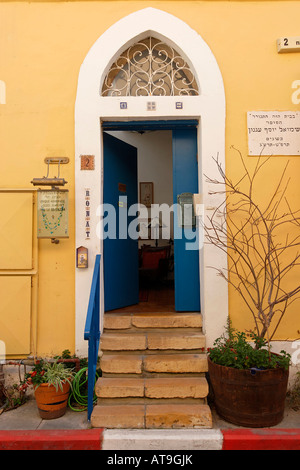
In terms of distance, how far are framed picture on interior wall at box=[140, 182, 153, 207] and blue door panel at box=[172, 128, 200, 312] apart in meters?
4.02

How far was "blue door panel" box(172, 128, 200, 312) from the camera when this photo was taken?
4176 mm

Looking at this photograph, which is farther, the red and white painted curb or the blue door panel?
the blue door panel

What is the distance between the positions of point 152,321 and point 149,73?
10.4 ft

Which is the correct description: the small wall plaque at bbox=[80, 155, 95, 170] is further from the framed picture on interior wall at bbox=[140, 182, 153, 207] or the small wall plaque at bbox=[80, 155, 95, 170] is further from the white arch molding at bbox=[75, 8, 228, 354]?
the framed picture on interior wall at bbox=[140, 182, 153, 207]

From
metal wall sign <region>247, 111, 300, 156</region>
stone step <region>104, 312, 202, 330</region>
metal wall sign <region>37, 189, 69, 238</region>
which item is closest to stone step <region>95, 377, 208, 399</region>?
stone step <region>104, 312, 202, 330</region>

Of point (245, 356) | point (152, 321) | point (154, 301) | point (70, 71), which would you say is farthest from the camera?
point (154, 301)

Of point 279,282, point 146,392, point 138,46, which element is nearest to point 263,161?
point 279,282

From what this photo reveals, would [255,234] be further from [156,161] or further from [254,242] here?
[156,161]

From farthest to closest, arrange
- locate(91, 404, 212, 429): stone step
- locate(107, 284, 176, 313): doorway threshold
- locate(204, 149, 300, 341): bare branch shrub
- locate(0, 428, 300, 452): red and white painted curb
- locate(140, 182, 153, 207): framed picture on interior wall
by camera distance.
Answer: locate(140, 182, 153, 207): framed picture on interior wall
locate(107, 284, 176, 313): doorway threshold
locate(204, 149, 300, 341): bare branch shrub
locate(91, 404, 212, 429): stone step
locate(0, 428, 300, 452): red and white painted curb

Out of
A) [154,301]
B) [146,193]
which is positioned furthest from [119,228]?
[146,193]

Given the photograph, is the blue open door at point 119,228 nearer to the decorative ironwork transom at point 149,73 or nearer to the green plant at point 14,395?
the decorative ironwork transom at point 149,73

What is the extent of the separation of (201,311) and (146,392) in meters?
1.21

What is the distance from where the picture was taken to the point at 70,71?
159 inches

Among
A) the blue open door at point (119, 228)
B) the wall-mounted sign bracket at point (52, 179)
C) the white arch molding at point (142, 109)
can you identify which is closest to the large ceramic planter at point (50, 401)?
the white arch molding at point (142, 109)
